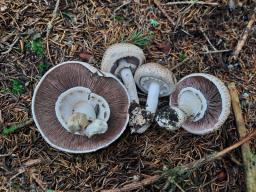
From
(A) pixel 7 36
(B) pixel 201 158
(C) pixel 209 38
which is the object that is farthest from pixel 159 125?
(A) pixel 7 36

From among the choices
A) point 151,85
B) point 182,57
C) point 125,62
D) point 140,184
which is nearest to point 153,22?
point 182,57

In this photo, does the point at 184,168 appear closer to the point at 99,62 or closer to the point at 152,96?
the point at 152,96

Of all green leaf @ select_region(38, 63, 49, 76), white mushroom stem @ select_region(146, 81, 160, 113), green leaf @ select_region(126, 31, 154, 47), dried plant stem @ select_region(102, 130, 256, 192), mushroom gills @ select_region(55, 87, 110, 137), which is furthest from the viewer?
green leaf @ select_region(126, 31, 154, 47)

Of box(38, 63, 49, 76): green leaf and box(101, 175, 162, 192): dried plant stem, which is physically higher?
box(38, 63, 49, 76): green leaf

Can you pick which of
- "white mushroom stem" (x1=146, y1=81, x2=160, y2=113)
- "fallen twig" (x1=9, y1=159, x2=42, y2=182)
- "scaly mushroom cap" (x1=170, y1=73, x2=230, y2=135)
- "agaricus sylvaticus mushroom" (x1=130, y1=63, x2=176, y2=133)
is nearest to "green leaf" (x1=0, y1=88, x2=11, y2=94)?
"fallen twig" (x1=9, y1=159, x2=42, y2=182)

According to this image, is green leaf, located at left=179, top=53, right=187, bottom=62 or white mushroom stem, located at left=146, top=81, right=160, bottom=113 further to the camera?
green leaf, located at left=179, top=53, right=187, bottom=62

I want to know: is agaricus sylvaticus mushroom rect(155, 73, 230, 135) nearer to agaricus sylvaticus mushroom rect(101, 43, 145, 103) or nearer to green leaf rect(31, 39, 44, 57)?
agaricus sylvaticus mushroom rect(101, 43, 145, 103)
